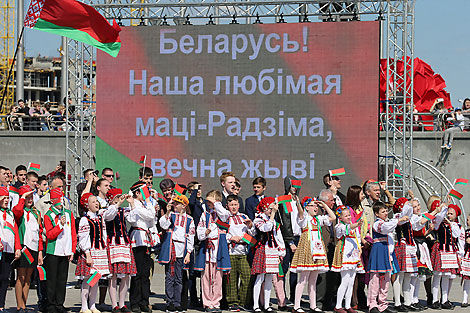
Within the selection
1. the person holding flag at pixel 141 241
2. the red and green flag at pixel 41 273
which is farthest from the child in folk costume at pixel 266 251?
the red and green flag at pixel 41 273

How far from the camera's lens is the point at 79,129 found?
17.3 meters

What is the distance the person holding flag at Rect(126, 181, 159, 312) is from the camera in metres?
10.1

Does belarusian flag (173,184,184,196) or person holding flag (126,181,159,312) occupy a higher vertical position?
belarusian flag (173,184,184,196)

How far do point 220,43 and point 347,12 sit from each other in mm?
2310

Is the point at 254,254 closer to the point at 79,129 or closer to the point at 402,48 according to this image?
the point at 402,48

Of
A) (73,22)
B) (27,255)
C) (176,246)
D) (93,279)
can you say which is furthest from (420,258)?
(73,22)

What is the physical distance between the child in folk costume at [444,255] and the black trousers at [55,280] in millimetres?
4744

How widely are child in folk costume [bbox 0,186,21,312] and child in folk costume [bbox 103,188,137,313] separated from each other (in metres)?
1.02

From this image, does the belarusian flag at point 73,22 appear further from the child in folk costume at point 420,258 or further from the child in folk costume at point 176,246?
the child in folk costume at point 420,258

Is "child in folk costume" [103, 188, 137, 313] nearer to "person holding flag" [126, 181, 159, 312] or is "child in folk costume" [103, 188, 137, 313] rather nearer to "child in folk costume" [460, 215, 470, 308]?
"person holding flag" [126, 181, 159, 312]

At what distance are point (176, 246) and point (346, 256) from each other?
2.07 m

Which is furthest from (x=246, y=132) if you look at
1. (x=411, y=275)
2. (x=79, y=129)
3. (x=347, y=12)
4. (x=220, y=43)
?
(x=411, y=275)

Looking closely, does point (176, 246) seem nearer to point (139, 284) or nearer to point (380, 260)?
point (139, 284)

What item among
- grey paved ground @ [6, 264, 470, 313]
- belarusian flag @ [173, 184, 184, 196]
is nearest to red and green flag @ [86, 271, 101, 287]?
grey paved ground @ [6, 264, 470, 313]
